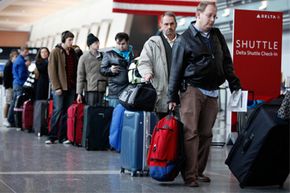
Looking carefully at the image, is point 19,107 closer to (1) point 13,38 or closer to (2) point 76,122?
(2) point 76,122

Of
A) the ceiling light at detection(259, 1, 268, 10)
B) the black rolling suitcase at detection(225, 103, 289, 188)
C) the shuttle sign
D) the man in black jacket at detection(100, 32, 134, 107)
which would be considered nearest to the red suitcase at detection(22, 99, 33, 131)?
the man in black jacket at detection(100, 32, 134, 107)

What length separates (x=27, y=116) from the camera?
557 inches

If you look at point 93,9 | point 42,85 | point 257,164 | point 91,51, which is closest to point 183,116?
point 257,164

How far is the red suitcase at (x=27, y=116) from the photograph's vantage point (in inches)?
554

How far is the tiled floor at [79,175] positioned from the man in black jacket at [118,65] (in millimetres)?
912

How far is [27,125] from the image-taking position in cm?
1406

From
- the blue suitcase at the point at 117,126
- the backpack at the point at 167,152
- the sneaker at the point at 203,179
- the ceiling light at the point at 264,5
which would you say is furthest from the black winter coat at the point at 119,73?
the ceiling light at the point at 264,5

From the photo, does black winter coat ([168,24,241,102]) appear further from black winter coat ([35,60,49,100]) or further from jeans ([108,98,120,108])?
black winter coat ([35,60,49,100])

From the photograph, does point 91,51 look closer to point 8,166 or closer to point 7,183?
point 8,166

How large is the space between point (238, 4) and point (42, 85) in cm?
796

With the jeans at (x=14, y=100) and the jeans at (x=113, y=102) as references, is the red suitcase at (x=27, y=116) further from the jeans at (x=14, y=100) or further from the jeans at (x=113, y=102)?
→ the jeans at (x=113, y=102)

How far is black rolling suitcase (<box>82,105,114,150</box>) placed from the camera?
1002 centimetres

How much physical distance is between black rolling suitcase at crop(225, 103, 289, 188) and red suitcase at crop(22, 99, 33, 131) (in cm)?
817

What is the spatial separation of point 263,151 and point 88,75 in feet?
16.4
